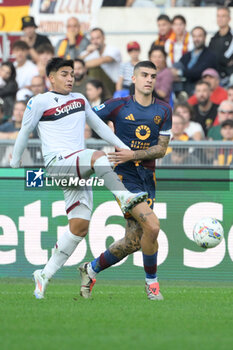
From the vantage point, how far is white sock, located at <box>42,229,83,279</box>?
8508mm

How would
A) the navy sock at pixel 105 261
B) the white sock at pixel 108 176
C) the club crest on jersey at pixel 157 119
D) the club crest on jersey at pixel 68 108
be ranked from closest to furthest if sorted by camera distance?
the white sock at pixel 108 176, the club crest on jersey at pixel 68 108, the club crest on jersey at pixel 157 119, the navy sock at pixel 105 261

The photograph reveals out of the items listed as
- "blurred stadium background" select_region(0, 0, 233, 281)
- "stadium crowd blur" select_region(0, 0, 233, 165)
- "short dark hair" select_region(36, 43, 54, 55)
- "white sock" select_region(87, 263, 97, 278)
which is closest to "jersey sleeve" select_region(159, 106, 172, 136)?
"white sock" select_region(87, 263, 97, 278)

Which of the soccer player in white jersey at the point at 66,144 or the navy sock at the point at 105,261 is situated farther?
the navy sock at the point at 105,261

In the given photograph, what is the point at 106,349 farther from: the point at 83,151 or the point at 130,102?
the point at 130,102

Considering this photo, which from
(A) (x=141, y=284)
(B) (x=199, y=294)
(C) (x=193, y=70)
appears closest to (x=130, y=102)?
(B) (x=199, y=294)

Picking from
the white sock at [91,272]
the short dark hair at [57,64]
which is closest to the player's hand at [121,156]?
the short dark hair at [57,64]

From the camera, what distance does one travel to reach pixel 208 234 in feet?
29.7

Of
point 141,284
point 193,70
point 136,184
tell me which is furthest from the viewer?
point 193,70

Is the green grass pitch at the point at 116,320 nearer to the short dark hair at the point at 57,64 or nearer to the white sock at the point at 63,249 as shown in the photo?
the white sock at the point at 63,249

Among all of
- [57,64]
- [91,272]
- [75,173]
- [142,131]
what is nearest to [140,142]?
[142,131]

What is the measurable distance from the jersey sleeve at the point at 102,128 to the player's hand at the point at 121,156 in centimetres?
6

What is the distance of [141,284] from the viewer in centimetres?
1144

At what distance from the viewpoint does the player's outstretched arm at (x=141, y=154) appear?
8.59 m

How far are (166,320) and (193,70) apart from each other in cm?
885
